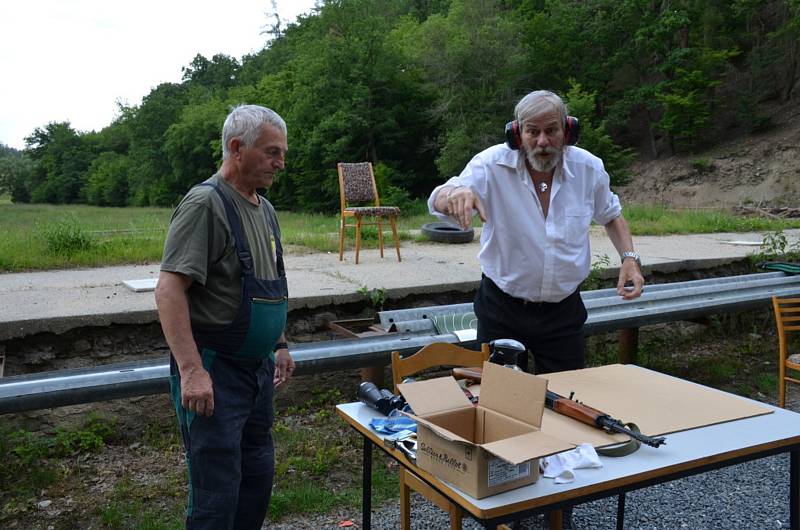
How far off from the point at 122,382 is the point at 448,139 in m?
30.3

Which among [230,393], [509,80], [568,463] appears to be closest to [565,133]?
[568,463]

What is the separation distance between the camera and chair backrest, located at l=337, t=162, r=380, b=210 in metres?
9.29

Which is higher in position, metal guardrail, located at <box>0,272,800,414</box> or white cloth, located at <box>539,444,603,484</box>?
white cloth, located at <box>539,444,603,484</box>

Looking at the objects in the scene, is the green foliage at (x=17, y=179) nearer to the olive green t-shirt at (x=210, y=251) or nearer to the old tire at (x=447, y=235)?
the old tire at (x=447, y=235)

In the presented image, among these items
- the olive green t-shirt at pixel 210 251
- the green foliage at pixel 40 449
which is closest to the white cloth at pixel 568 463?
the olive green t-shirt at pixel 210 251

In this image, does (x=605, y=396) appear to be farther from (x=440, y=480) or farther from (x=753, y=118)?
(x=753, y=118)

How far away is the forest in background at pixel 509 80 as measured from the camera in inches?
1273

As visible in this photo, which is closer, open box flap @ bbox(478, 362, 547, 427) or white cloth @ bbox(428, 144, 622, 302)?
open box flap @ bbox(478, 362, 547, 427)

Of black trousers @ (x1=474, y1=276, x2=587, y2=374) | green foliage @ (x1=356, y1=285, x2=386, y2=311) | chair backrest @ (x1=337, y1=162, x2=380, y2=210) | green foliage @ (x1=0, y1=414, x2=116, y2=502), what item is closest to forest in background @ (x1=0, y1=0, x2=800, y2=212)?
chair backrest @ (x1=337, y1=162, x2=380, y2=210)

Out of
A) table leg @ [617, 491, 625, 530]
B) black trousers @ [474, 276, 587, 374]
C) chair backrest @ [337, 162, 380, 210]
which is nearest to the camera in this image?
black trousers @ [474, 276, 587, 374]

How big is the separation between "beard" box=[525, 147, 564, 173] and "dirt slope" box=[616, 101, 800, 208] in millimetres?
24888

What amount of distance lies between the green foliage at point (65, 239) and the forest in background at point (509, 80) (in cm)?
1924

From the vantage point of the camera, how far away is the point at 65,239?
9.30 m

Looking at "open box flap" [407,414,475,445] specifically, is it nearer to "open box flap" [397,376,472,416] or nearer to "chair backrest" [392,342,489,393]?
"open box flap" [397,376,472,416]
